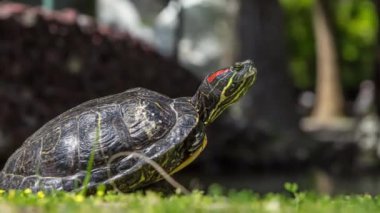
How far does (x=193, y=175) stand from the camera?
16.9m

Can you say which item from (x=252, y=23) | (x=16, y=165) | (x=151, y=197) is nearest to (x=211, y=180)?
(x=252, y=23)

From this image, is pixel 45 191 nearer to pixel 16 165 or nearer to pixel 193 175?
pixel 16 165

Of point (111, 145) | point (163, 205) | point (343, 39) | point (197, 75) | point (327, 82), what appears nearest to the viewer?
point (163, 205)

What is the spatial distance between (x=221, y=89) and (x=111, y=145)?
34.4 inches

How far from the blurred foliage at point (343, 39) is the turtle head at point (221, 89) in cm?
3748

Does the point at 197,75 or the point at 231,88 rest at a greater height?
the point at 231,88

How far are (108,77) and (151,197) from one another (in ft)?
37.5

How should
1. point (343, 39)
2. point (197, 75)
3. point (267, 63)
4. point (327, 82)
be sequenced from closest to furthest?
1. point (267, 63)
2. point (197, 75)
3. point (327, 82)
4. point (343, 39)

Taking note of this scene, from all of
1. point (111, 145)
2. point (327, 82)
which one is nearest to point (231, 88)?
point (111, 145)

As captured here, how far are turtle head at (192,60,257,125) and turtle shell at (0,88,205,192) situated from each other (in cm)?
20

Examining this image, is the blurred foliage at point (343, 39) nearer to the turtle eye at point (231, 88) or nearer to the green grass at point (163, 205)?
the turtle eye at point (231, 88)

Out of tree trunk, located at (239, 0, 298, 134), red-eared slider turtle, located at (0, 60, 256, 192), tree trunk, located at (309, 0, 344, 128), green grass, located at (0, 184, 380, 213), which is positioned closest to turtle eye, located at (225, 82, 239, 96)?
red-eared slider turtle, located at (0, 60, 256, 192)

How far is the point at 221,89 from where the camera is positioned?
6543 mm

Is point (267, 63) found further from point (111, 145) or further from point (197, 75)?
point (111, 145)
